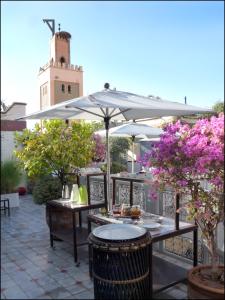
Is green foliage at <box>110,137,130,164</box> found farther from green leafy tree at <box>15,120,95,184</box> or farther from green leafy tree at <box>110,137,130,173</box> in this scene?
green leafy tree at <box>15,120,95,184</box>

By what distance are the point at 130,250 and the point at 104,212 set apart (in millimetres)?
1432

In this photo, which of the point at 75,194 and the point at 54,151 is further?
the point at 54,151

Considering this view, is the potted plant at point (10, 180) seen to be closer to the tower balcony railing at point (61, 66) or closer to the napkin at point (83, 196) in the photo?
the napkin at point (83, 196)

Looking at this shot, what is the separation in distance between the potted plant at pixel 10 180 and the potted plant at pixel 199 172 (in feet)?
20.8

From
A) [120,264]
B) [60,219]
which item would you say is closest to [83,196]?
[60,219]

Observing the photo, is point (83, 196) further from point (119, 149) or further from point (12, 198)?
point (119, 149)

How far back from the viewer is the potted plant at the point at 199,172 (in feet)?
8.74

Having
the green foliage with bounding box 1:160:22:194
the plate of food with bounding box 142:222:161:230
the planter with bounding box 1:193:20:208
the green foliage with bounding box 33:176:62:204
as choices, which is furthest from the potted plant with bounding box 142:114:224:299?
the planter with bounding box 1:193:20:208

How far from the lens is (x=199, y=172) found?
2725 mm

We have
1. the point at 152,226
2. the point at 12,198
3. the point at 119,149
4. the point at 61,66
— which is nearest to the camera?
the point at 152,226

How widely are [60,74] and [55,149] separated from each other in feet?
119

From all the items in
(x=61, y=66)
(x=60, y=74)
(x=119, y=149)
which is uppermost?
(x=61, y=66)

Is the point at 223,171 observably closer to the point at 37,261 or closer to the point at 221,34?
the point at 221,34

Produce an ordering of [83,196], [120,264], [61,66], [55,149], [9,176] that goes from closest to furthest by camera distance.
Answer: [120,264] → [83,196] → [55,149] → [9,176] → [61,66]
